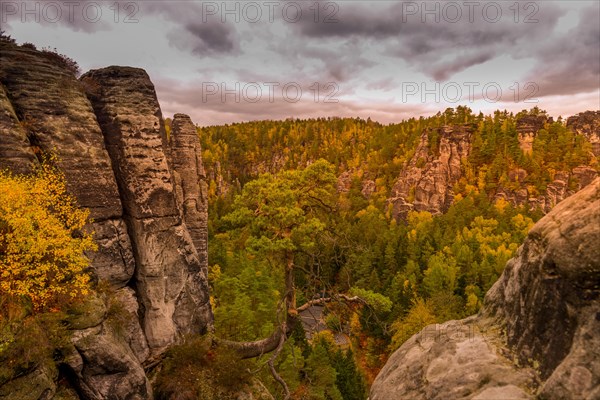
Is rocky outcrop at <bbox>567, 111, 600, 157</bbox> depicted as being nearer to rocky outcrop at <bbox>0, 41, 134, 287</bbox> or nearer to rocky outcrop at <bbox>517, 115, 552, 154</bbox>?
rocky outcrop at <bbox>517, 115, 552, 154</bbox>

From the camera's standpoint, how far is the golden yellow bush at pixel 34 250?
1270 centimetres

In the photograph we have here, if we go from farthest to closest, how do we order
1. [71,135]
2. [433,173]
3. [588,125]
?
[588,125] < [433,173] < [71,135]

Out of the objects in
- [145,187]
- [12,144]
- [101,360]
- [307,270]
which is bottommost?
[101,360]

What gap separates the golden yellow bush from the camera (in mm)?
12695

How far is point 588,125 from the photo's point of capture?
127 meters

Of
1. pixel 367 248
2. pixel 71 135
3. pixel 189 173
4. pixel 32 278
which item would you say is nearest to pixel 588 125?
pixel 367 248

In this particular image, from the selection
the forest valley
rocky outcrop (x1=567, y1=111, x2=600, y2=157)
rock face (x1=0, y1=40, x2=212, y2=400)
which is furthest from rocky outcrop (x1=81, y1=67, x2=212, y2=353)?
rocky outcrop (x1=567, y1=111, x2=600, y2=157)

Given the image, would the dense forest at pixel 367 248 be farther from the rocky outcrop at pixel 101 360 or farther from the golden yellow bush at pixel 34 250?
the golden yellow bush at pixel 34 250

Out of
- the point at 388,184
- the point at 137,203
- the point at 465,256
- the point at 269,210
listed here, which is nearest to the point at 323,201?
the point at 269,210

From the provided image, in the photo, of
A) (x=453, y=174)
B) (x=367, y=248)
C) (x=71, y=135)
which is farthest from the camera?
(x=453, y=174)

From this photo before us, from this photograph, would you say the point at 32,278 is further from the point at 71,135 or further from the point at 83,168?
the point at 71,135

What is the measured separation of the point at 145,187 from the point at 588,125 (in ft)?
506

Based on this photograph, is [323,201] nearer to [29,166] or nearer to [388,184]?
[29,166]

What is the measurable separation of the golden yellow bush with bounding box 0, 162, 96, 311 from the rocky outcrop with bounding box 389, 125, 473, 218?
107 metres
